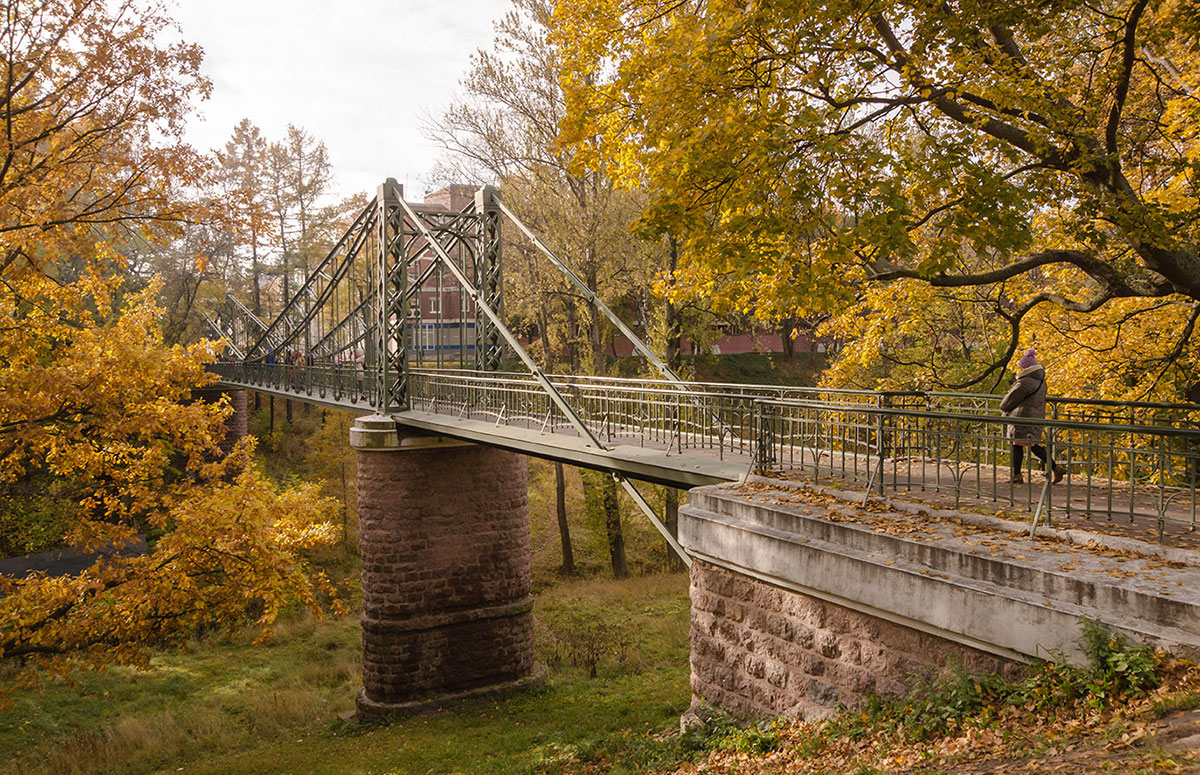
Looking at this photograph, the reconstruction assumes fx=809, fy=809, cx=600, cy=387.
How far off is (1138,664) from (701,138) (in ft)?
15.7

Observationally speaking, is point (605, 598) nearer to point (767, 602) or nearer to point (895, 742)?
point (767, 602)

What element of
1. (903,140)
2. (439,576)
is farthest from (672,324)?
(903,140)

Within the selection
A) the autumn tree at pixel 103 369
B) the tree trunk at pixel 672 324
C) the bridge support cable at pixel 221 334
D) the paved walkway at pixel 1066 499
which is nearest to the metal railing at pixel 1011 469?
the paved walkway at pixel 1066 499

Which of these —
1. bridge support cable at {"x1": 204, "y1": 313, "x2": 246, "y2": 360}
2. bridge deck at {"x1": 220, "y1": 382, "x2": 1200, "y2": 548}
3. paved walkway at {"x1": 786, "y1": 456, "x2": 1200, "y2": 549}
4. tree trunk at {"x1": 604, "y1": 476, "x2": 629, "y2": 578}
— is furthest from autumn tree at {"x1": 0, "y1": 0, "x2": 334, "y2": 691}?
bridge support cable at {"x1": 204, "y1": 313, "x2": 246, "y2": 360}

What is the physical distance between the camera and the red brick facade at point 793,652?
4.79 metres

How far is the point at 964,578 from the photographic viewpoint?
447 cm

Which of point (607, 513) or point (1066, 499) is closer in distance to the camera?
point (1066, 499)

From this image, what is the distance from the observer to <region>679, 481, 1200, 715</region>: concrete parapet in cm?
398

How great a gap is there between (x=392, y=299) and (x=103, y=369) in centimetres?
700

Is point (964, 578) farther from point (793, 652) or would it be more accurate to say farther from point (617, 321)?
point (617, 321)

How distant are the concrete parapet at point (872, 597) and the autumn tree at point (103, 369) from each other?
4.74 m

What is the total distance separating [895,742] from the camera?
4.42 metres

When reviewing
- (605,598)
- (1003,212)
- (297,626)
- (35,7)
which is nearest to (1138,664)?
(1003,212)

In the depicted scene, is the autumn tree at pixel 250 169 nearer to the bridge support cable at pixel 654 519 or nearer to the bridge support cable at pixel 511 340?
the bridge support cable at pixel 511 340
